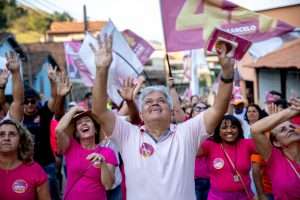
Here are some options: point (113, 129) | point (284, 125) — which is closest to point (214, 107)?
point (113, 129)

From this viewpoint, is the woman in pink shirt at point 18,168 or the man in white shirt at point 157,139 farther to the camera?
the woman in pink shirt at point 18,168

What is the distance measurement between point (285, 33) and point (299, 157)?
114 inches

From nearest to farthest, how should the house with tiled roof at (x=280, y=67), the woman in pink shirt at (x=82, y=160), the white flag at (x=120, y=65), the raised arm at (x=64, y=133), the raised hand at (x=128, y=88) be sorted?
the raised hand at (x=128, y=88)
the woman in pink shirt at (x=82, y=160)
the raised arm at (x=64, y=133)
the white flag at (x=120, y=65)
the house with tiled roof at (x=280, y=67)

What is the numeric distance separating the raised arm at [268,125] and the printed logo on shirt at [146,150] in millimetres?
1098

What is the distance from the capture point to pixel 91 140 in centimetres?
529

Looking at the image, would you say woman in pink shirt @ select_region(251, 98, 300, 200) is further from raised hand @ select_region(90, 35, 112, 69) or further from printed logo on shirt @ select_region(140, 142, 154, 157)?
raised hand @ select_region(90, 35, 112, 69)

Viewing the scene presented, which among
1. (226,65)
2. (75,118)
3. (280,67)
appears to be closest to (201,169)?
(75,118)

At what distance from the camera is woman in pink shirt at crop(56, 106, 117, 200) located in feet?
16.4

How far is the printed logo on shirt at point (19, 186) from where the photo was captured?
4.15 m

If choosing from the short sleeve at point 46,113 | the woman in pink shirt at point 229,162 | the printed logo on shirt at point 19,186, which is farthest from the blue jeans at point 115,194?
the printed logo on shirt at point 19,186

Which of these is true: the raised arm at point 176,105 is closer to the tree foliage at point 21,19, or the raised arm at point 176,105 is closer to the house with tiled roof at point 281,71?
the house with tiled roof at point 281,71

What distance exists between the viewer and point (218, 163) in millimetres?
5613

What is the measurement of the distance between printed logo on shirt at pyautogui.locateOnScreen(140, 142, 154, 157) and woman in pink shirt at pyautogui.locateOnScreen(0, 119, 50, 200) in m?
0.97

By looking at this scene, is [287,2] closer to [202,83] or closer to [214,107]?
[214,107]
